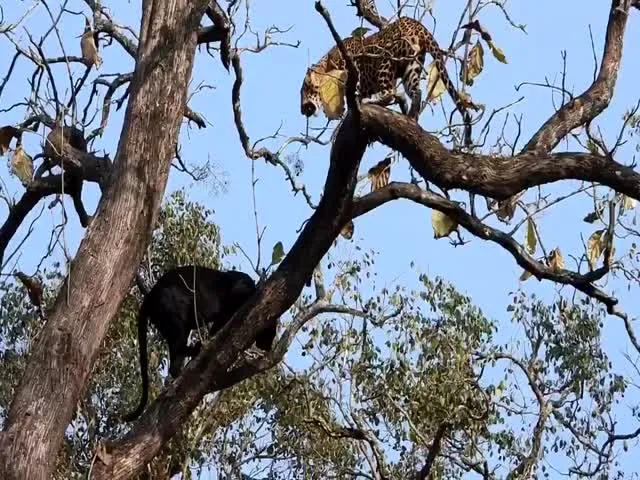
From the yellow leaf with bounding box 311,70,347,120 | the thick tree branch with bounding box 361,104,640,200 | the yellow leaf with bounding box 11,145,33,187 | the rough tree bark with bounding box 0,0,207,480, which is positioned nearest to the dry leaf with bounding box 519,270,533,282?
the thick tree branch with bounding box 361,104,640,200

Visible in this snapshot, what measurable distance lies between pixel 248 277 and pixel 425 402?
5.76ft

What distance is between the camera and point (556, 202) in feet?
21.0

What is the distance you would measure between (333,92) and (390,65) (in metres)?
4.24

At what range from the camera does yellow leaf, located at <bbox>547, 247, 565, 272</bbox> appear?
6216 millimetres

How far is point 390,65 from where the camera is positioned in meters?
10.0

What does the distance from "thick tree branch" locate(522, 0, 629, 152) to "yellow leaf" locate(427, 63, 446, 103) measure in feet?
1.57

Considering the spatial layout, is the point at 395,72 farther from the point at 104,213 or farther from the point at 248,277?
the point at 104,213

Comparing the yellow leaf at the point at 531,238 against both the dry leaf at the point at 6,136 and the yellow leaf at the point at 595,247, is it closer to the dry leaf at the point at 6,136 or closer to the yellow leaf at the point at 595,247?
the yellow leaf at the point at 595,247

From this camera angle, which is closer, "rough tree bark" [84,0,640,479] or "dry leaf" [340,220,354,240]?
"rough tree bark" [84,0,640,479]

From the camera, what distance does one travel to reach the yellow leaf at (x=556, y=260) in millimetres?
6216

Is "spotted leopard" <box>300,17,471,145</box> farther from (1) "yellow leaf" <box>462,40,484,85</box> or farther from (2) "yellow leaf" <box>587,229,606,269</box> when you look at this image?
(2) "yellow leaf" <box>587,229,606,269</box>

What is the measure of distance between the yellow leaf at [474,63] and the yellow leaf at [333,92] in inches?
29.3

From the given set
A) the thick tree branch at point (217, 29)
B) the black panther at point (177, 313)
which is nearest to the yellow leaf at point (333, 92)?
the thick tree branch at point (217, 29)

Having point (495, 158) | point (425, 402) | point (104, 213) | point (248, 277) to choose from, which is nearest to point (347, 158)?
point (495, 158)
